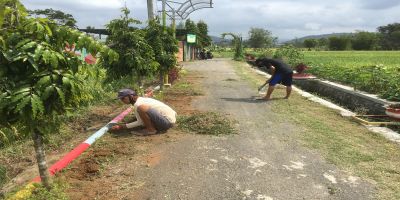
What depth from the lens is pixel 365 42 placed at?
80000 mm

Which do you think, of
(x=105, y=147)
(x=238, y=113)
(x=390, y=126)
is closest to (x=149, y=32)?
(x=238, y=113)

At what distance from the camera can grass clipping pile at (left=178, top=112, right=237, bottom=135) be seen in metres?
6.98

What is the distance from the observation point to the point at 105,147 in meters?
5.92

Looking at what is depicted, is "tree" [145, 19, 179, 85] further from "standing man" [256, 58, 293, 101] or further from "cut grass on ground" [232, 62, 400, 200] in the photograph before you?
"cut grass on ground" [232, 62, 400, 200]

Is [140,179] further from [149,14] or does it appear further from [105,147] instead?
[149,14]

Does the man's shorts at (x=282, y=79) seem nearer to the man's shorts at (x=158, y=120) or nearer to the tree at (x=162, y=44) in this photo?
the tree at (x=162, y=44)

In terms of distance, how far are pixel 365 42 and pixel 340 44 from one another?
17.6 ft

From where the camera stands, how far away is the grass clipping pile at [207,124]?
22.9 feet

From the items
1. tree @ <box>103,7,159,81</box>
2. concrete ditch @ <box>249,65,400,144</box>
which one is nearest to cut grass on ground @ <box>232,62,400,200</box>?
concrete ditch @ <box>249,65,400,144</box>

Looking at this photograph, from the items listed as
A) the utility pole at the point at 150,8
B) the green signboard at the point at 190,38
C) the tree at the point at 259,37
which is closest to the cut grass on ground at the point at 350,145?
the utility pole at the point at 150,8

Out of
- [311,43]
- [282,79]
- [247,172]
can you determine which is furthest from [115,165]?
[311,43]

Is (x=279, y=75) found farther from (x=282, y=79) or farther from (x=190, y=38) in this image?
(x=190, y=38)

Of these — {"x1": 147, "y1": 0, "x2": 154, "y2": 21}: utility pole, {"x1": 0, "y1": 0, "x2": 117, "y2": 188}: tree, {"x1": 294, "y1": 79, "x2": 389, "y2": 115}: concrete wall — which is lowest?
{"x1": 294, "y1": 79, "x2": 389, "y2": 115}: concrete wall

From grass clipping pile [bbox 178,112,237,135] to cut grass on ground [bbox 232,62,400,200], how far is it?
4.42 feet
